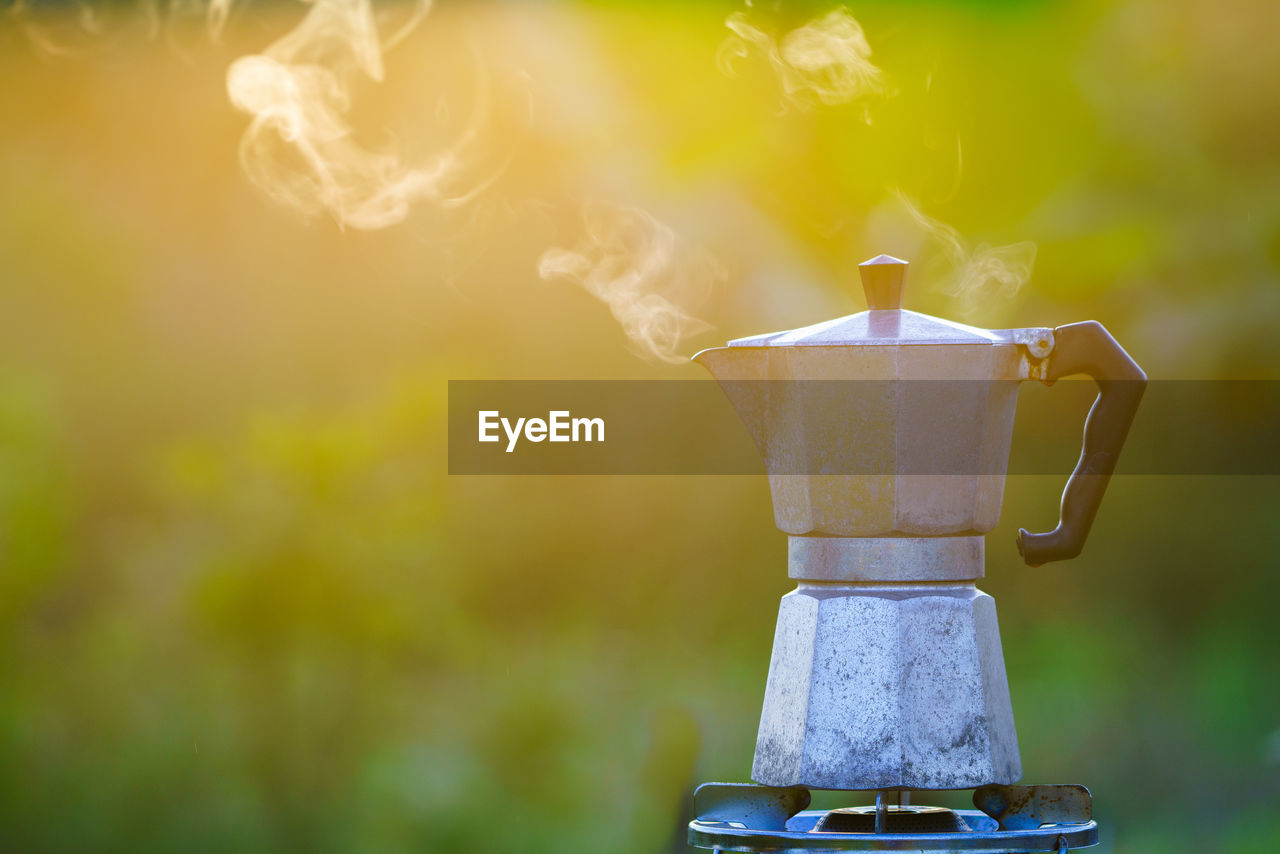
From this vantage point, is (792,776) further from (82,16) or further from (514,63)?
(82,16)

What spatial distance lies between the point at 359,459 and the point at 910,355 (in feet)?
5.41

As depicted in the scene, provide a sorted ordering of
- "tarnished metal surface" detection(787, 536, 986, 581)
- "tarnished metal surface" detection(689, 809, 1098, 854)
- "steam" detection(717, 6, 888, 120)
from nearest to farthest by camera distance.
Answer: "tarnished metal surface" detection(689, 809, 1098, 854) < "tarnished metal surface" detection(787, 536, 986, 581) < "steam" detection(717, 6, 888, 120)

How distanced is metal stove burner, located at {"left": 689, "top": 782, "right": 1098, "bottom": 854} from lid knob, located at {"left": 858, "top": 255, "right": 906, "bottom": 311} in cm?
52

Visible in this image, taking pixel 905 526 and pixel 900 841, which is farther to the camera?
pixel 905 526

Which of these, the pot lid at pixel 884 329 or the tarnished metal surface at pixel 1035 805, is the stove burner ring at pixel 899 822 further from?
the pot lid at pixel 884 329

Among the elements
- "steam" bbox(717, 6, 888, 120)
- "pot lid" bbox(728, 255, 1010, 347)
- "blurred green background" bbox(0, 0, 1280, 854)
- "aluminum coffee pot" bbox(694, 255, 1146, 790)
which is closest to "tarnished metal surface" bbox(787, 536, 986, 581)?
"aluminum coffee pot" bbox(694, 255, 1146, 790)

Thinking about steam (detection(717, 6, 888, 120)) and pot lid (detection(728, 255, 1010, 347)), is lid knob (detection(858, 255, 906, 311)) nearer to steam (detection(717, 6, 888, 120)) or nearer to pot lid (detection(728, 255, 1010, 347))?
pot lid (detection(728, 255, 1010, 347))

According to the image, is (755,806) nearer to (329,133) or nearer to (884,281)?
(884,281)

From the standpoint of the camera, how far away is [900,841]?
118cm

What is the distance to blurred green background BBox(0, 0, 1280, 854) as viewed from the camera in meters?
2.55

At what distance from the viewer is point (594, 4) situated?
254cm

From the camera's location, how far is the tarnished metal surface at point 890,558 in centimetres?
128

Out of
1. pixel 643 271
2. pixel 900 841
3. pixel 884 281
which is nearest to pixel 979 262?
pixel 643 271

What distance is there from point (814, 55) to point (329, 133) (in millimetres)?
1003
